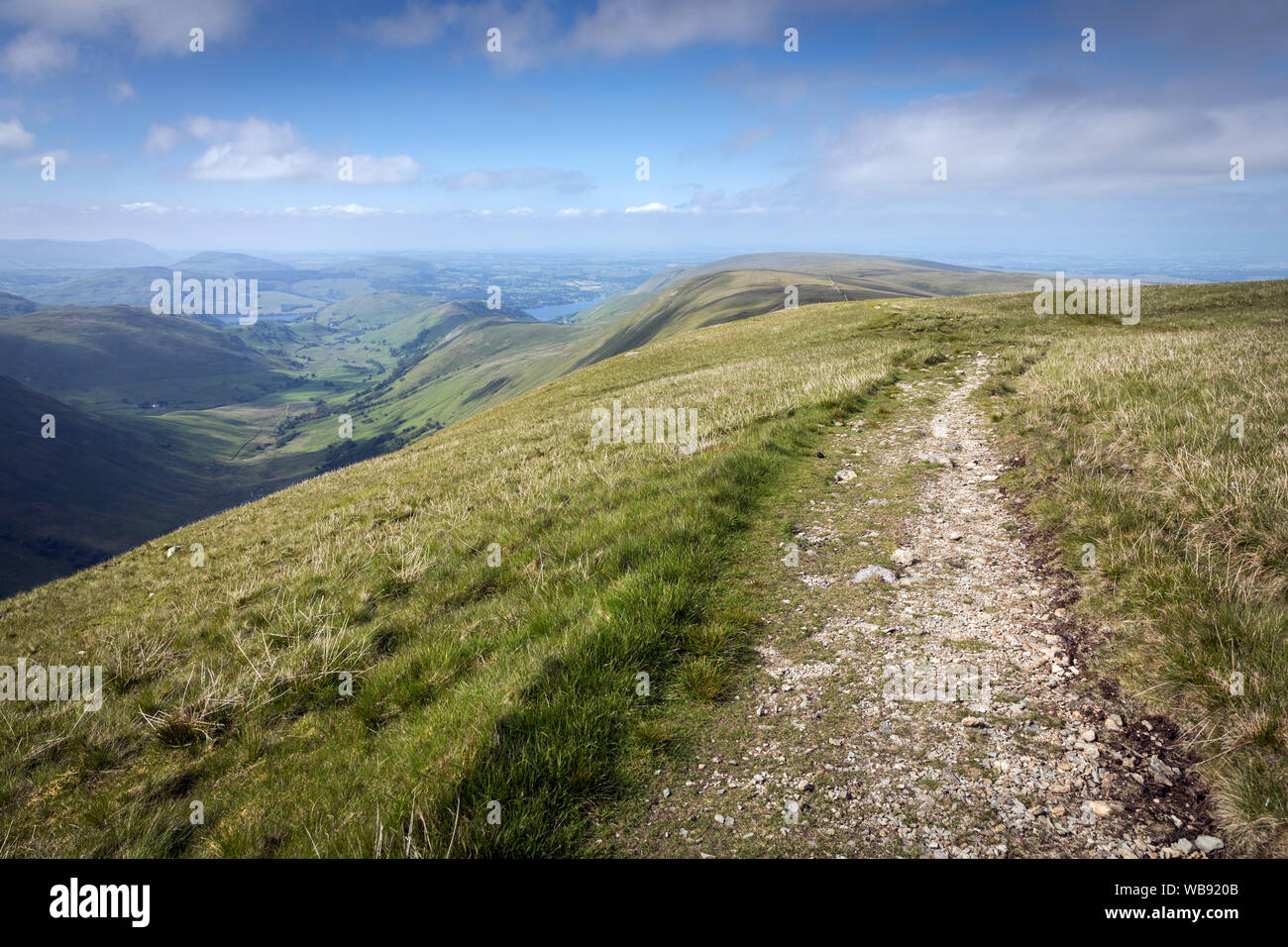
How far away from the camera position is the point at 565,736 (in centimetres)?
443

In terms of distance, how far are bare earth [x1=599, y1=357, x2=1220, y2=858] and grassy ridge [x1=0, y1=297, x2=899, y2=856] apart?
780mm

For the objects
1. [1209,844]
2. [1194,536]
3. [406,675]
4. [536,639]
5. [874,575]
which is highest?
[1194,536]

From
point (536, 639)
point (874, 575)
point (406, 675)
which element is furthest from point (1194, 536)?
point (406, 675)

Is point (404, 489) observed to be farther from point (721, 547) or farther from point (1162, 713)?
point (1162, 713)

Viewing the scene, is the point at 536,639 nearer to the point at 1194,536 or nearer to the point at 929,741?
the point at 929,741

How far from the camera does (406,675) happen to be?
19.4ft

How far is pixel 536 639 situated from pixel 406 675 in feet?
4.92

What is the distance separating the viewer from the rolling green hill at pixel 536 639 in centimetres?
396

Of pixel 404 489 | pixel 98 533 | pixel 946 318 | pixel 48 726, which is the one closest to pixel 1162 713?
pixel 48 726

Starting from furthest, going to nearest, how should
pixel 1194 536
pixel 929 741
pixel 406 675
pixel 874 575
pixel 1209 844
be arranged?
pixel 874 575
pixel 1194 536
pixel 406 675
pixel 929 741
pixel 1209 844

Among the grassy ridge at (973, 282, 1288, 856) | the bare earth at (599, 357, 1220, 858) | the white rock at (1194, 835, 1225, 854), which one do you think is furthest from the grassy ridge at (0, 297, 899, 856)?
the grassy ridge at (973, 282, 1288, 856)

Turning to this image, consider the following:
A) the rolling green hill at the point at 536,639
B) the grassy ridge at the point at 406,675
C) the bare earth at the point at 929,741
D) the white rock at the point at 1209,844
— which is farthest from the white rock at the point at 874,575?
the white rock at the point at 1209,844

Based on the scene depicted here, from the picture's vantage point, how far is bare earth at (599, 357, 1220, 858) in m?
3.65
